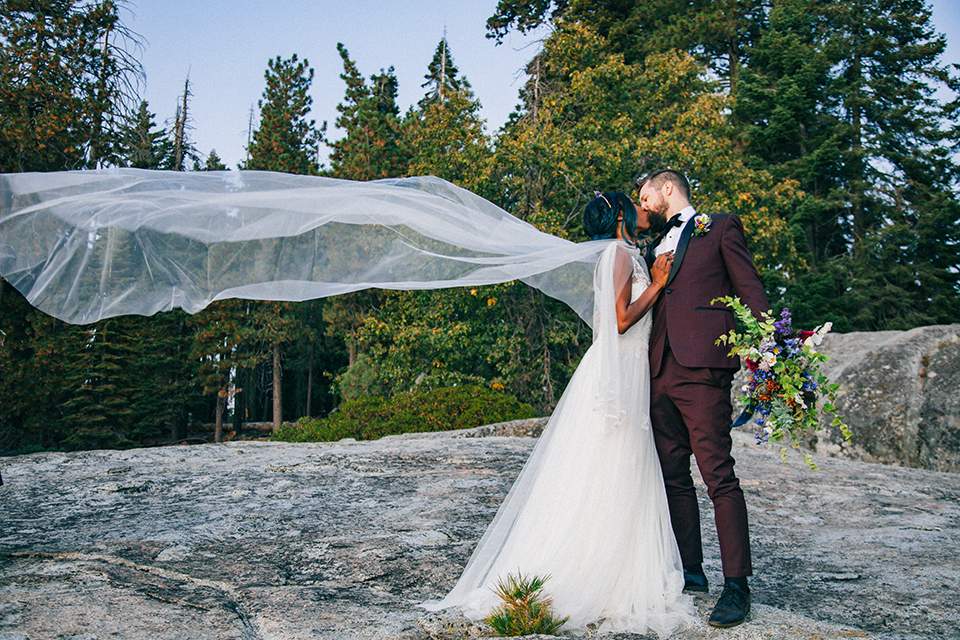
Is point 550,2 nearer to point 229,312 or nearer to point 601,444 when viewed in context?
point 229,312

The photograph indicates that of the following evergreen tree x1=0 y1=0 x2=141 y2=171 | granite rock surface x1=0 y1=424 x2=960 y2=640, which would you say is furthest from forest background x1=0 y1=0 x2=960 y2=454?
granite rock surface x1=0 y1=424 x2=960 y2=640

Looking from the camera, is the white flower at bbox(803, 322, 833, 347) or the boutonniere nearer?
the white flower at bbox(803, 322, 833, 347)

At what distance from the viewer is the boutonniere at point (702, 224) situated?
2.76 metres

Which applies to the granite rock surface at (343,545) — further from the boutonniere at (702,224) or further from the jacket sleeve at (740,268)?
the boutonniere at (702,224)

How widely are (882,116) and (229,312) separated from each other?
1998 cm

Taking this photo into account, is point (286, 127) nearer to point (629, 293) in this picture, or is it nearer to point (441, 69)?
point (441, 69)

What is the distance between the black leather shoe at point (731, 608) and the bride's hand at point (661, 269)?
1267 mm

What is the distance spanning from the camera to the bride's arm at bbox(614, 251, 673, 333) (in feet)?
9.11

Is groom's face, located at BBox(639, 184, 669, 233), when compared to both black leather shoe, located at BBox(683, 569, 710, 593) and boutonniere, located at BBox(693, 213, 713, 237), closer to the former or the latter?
boutonniere, located at BBox(693, 213, 713, 237)

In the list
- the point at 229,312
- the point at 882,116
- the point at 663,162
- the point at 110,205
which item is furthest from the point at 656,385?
the point at 882,116

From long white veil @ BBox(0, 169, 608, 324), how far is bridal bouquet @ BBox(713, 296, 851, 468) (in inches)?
35.8

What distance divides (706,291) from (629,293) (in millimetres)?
331

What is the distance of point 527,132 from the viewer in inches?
433

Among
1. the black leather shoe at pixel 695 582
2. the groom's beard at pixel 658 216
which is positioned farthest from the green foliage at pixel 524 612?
the groom's beard at pixel 658 216
